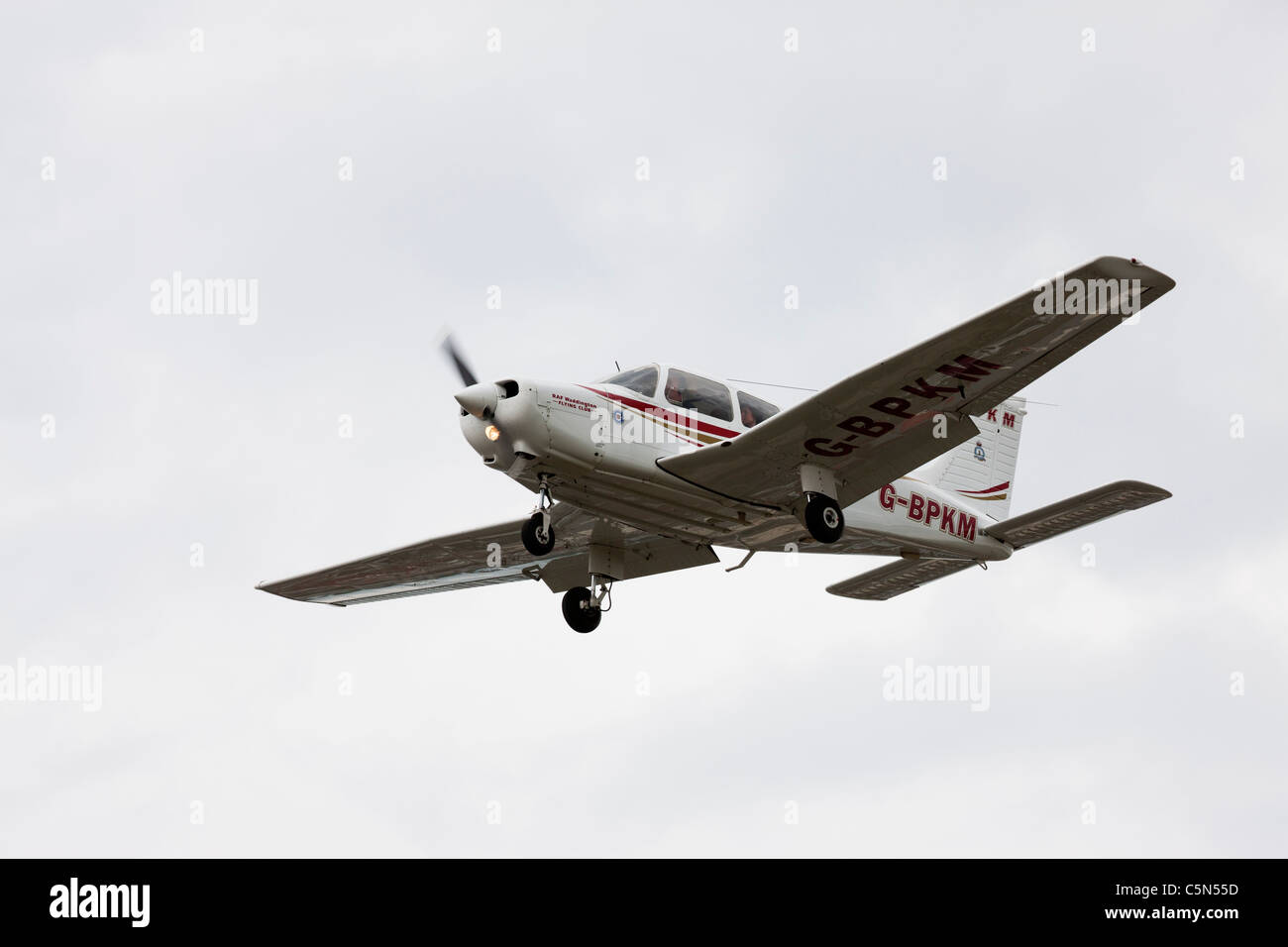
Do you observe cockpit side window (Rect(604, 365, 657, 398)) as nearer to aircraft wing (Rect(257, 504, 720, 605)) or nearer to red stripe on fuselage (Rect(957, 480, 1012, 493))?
aircraft wing (Rect(257, 504, 720, 605))

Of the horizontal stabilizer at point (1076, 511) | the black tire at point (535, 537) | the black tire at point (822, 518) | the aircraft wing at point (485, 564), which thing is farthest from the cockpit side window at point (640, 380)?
the horizontal stabilizer at point (1076, 511)

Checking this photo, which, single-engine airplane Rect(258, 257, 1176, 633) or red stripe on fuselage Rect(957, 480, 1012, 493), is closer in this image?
single-engine airplane Rect(258, 257, 1176, 633)

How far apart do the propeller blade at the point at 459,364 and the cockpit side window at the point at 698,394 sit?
8.97ft

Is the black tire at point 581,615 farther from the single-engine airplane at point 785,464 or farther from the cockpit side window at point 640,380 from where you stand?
the cockpit side window at point 640,380

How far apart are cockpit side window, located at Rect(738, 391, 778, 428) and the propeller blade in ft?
12.6

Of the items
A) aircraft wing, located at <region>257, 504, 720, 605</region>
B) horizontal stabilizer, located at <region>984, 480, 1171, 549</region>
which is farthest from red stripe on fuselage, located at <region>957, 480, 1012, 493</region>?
aircraft wing, located at <region>257, 504, 720, 605</region>

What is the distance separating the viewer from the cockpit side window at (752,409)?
884 inches

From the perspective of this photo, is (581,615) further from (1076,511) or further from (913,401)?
(1076,511)

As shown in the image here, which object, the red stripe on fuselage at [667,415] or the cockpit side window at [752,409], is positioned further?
the cockpit side window at [752,409]

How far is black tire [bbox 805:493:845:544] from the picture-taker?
854 inches

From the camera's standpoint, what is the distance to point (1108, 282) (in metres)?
18.1

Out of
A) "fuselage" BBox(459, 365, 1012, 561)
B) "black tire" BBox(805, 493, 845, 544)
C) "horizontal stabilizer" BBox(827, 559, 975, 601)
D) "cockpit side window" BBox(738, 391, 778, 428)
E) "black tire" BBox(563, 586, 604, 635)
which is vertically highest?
"cockpit side window" BBox(738, 391, 778, 428)

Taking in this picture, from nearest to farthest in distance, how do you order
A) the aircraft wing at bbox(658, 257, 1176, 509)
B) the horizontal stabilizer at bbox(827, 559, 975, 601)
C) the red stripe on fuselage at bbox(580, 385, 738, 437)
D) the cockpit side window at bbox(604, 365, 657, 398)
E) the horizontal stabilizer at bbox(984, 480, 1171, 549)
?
the aircraft wing at bbox(658, 257, 1176, 509) → the red stripe on fuselage at bbox(580, 385, 738, 437) → the cockpit side window at bbox(604, 365, 657, 398) → the horizontal stabilizer at bbox(984, 480, 1171, 549) → the horizontal stabilizer at bbox(827, 559, 975, 601)

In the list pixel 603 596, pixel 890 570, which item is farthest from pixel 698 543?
pixel 890 570
